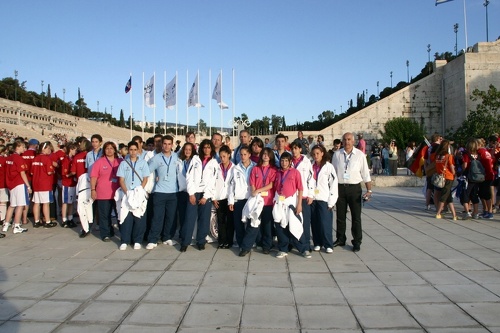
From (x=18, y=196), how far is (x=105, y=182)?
2220 millimetres

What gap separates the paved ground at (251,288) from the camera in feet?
11.4

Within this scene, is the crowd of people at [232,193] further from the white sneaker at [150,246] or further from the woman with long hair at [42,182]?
the woman with long hair at [42,182]

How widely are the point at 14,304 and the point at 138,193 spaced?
2.58 meters

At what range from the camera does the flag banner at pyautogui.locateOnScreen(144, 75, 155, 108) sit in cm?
2678

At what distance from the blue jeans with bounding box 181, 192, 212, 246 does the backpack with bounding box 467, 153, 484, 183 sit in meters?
5.79

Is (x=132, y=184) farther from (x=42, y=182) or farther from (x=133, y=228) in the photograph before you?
(x=42, y=182)

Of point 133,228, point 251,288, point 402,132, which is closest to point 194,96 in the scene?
point 402,132

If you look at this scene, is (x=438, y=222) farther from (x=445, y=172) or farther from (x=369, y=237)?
(x=369, y=237)

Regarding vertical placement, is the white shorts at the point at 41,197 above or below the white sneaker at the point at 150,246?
above

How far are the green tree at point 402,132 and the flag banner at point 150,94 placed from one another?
1845 cm

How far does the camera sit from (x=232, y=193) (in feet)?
19.7

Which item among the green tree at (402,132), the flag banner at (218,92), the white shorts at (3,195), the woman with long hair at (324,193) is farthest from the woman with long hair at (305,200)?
the green tree at (402,132)

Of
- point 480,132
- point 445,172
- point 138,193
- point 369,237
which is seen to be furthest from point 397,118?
point 138,193

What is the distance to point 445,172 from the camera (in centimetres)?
853
